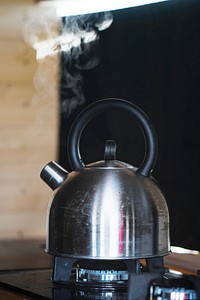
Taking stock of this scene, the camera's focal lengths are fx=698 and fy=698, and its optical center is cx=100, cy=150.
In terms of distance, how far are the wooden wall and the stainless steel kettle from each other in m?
1.55

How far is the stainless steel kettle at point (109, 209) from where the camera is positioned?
1.18m

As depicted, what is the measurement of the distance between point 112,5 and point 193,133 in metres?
0.53

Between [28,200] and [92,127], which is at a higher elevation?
[92,127]

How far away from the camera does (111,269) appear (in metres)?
1.26

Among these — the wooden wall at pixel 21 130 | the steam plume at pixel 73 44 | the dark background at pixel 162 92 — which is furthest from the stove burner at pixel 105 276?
the wooden wall at pixel 21 130

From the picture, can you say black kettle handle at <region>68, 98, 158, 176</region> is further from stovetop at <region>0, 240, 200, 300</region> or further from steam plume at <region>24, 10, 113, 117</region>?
steam plume at <region>24, 10, 113, 117</region>

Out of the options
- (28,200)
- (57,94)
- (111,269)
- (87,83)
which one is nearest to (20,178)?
(28,200)

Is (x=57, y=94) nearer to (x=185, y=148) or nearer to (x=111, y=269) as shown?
(x=185, y=148)

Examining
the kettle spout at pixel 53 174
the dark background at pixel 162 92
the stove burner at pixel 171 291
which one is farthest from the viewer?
the dark background at pixel 162 92

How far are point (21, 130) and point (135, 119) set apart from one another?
166cm

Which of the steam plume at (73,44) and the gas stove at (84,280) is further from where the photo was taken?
the steam plume at (73,44)

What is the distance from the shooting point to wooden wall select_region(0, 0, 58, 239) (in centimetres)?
281

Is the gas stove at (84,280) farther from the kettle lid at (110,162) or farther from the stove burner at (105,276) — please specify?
the kettle lid at (110,162)

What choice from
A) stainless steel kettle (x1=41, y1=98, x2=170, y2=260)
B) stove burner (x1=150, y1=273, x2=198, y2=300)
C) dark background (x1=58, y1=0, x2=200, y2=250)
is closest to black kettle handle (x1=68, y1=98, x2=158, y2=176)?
stainless steel kettle (x1=41, y1=98, x2=170, y2=260)
